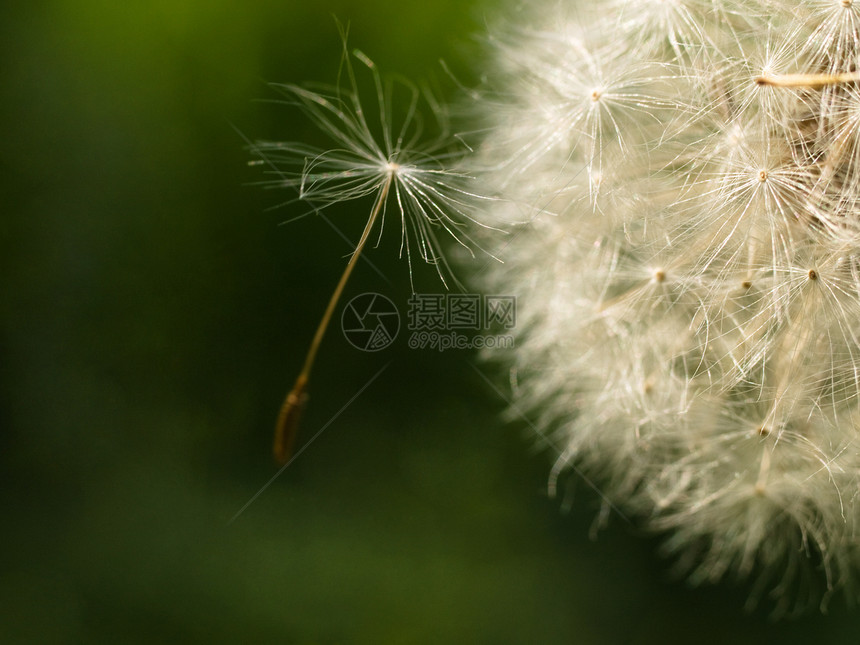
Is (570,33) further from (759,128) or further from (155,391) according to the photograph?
(155,391)

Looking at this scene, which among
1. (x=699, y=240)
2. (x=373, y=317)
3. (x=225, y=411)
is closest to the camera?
(x=699, y=240)

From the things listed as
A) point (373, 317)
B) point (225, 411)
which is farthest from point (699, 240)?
point (225, 411)

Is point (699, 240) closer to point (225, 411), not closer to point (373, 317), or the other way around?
point (373, 317)

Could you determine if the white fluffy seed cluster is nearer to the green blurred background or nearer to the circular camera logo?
the circular camera logo

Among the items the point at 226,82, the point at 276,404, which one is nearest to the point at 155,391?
the point at 276,404

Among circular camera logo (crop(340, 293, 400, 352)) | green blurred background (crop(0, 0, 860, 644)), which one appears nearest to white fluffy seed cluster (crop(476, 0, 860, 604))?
circular camera logo (crop(340, 293, 400, 352))
